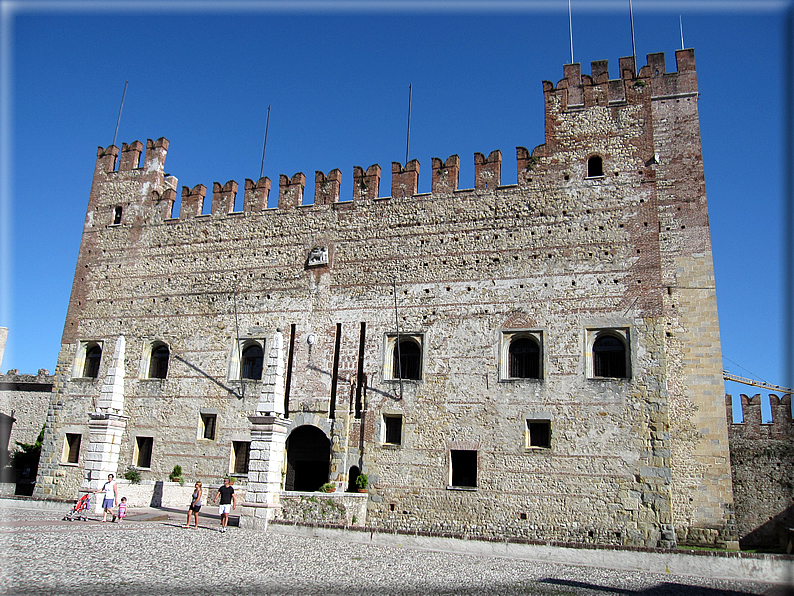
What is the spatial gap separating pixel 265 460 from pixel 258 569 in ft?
16.1

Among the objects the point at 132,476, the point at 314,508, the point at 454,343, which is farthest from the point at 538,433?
the point at 132,476

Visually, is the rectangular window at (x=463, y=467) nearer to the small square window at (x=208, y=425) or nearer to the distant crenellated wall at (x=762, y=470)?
the small square window at (x=208, y=425)

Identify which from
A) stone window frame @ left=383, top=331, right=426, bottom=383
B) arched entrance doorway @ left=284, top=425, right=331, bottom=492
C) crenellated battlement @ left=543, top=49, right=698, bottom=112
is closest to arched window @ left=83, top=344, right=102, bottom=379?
arched entrance doorway @ left=284, top=425, right=331, bottom=492

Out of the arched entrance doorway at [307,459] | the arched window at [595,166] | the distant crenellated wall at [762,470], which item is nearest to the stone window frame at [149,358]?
the arched entrance doorway at [307,459]

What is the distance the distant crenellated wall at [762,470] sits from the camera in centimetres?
2058

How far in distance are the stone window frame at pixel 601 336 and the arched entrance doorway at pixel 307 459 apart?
804cm

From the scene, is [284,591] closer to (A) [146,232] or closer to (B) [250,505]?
(B) [250,505]

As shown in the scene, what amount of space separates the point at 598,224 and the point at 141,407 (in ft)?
52.1

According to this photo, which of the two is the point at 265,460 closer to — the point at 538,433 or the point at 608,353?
the point at 538,433

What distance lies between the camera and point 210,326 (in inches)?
832

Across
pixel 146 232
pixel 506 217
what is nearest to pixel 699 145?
pixel 506 217

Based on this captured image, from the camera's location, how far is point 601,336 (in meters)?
17.4

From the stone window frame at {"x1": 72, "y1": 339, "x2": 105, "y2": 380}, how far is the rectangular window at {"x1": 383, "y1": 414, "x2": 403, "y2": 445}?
1091 cm

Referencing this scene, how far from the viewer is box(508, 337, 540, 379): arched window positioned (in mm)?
17781
